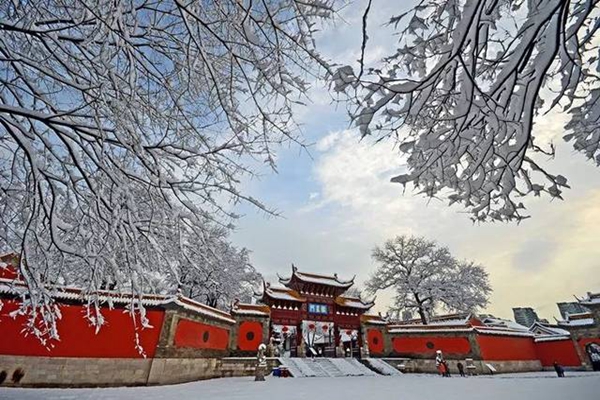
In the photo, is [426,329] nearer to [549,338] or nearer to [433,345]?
[433,345]

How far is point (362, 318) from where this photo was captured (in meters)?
20.6

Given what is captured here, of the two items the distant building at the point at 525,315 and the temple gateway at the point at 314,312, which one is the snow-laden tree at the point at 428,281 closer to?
the temple gateway at the point at 314,312

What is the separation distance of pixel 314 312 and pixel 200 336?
848cm

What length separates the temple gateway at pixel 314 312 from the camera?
1892 centimetres

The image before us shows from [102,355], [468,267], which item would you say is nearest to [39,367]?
[102,355]

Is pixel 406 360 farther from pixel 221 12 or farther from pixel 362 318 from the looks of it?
pixel 221 12

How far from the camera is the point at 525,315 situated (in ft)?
137

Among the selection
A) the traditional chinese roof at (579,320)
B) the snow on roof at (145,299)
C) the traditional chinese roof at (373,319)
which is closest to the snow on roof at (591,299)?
the traditional chinese roof at (579,320)

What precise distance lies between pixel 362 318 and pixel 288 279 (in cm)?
538

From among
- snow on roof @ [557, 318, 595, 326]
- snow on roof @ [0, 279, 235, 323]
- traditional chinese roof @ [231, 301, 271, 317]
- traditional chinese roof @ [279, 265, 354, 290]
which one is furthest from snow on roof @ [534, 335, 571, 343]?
snow on roof @ [0, 279, 235, 323]

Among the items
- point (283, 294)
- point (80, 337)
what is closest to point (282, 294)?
point (283, 294)

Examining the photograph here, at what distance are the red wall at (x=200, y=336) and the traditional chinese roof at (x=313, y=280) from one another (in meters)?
5.84

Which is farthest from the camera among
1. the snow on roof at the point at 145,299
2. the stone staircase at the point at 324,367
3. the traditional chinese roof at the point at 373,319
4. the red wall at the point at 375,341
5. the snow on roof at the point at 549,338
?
the traditional chinese roof at the point at 373,319

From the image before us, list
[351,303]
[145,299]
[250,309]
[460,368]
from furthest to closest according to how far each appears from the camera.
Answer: [351,303], [250,309], [460,368], [145,299]
